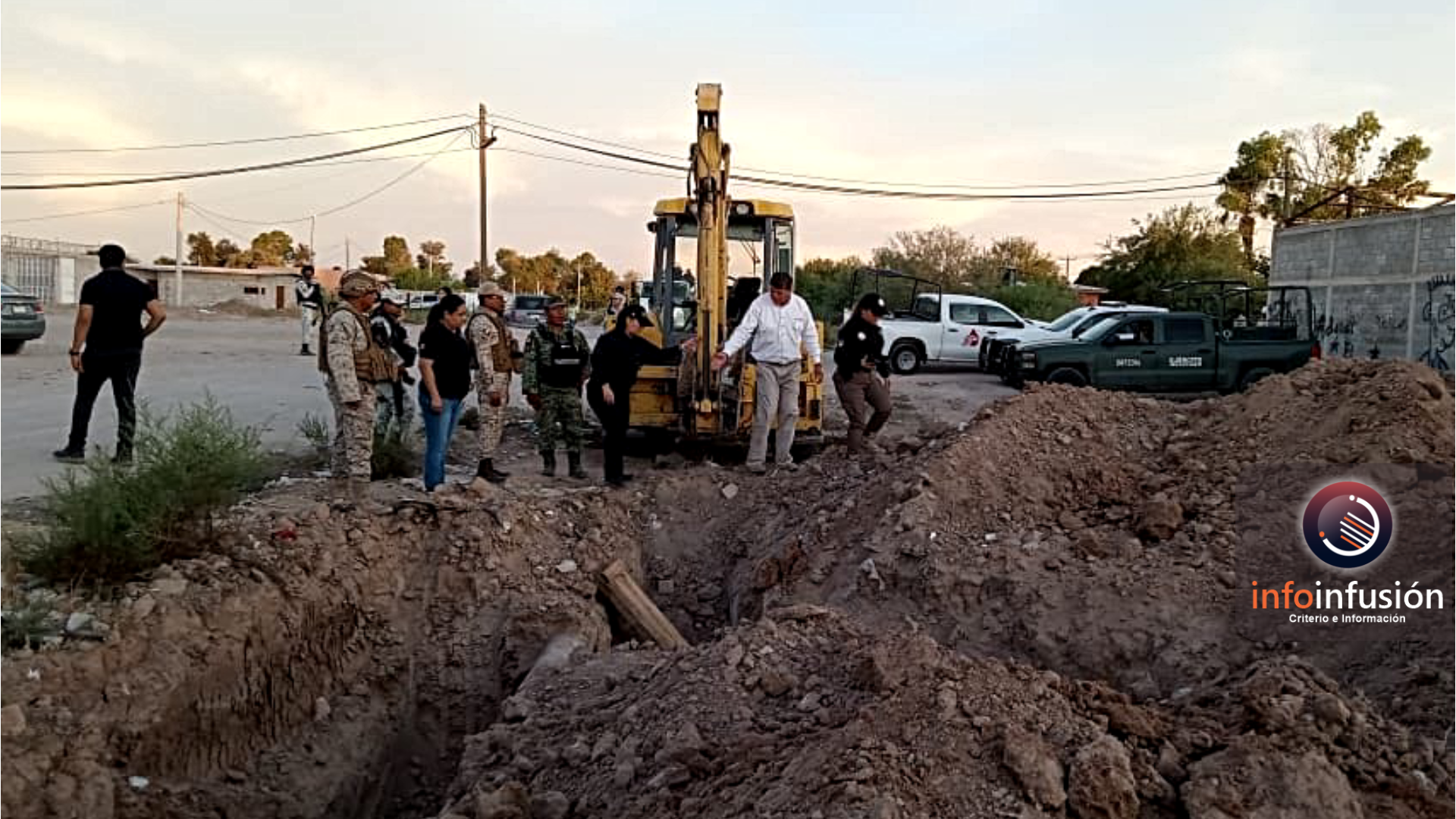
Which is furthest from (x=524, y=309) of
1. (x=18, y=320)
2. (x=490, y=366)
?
(x=18, y=320)

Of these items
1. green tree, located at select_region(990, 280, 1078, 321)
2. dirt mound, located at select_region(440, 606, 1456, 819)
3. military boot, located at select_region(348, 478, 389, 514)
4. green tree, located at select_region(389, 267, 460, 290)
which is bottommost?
dirt mound, located at select_region(440, 606, 1456, 819)

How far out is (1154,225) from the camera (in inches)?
1421

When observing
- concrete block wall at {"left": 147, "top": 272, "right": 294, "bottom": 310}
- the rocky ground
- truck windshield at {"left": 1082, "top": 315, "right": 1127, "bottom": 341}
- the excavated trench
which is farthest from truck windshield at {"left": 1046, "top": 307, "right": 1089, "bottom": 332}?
concrete block wall at {"left": 147, "top": 272, "right": 294, "bottom": 310}

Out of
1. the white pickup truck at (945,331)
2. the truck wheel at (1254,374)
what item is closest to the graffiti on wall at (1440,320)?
the truck wheel at (1254,374)

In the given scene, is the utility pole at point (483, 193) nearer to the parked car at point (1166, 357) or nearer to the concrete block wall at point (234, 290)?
the concrete block wall at point (234, 290)

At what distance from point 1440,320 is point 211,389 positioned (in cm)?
1998

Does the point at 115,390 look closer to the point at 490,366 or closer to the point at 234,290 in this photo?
the point at 490,366

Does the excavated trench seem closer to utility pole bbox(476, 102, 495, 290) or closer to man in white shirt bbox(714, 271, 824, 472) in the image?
man in white shirt bbox(714, 271, 824, 472)

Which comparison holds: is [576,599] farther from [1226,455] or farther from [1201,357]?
[1201,357]

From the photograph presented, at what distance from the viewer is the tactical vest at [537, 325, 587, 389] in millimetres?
9016

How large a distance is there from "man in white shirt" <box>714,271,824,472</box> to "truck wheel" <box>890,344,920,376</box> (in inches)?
466

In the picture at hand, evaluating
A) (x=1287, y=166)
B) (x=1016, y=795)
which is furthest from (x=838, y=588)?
(x=1287, y=166)

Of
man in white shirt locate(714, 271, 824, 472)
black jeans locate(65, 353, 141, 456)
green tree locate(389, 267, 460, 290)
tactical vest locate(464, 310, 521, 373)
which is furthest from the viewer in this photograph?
green tree locate(389, 267, 460, 290)

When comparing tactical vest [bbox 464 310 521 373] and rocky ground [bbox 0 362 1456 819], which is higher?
tactical vest [bbox 464 310 521 373]
